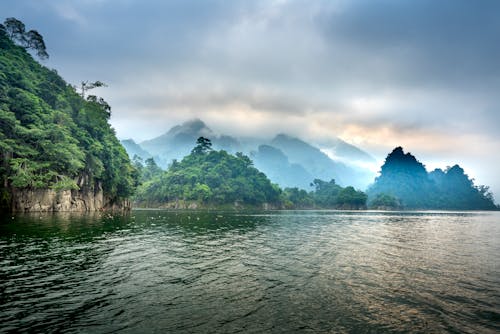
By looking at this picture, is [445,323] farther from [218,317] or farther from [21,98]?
[21,98]

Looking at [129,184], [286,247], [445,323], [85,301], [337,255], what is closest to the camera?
[445,323]

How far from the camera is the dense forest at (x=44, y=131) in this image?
65.1m

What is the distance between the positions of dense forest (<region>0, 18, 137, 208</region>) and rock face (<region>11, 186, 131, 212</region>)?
6.34 ft

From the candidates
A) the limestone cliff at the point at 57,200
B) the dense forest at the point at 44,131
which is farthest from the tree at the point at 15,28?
the limestone cliff at the point at 57,200

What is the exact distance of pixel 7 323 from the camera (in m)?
10.7

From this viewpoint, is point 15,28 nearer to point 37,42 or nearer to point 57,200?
point 37,42

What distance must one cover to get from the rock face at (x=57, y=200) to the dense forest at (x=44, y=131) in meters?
1.93

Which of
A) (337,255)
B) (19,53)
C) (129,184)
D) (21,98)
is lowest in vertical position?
(337,255)

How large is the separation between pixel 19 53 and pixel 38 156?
37.6 m

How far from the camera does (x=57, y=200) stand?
258ft

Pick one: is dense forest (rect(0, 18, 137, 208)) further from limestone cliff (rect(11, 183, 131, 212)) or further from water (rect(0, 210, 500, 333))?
water (rect(0, 210, 500, 333))

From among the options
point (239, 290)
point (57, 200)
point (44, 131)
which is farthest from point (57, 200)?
point (239, 290)

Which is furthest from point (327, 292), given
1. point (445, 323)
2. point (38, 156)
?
point (38, 156)

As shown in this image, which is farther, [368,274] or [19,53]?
[19,53]
